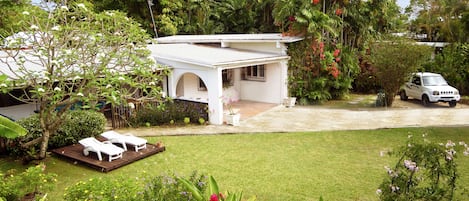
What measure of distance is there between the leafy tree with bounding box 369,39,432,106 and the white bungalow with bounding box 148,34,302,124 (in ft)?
14.5

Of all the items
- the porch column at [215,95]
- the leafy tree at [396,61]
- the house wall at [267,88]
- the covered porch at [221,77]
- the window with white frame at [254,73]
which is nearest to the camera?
the porch column at [215,95]

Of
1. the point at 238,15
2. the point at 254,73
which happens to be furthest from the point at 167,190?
the point at 238,15

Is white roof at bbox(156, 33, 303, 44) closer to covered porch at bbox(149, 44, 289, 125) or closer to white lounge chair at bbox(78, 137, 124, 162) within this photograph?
covered porch at bbox(149, 44, 289, 125)

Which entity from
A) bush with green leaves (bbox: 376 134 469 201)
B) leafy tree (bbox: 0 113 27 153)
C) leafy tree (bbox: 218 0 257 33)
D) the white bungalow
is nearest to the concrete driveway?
the white bungalow

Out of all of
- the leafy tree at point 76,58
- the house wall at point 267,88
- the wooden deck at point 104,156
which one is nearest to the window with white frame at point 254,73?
the house wall at point 267,88

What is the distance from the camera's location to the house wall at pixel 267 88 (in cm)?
1956

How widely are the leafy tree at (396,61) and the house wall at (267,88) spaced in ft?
16.6

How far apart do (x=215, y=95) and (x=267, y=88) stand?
18.6 ft

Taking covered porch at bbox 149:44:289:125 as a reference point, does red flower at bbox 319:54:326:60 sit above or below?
above

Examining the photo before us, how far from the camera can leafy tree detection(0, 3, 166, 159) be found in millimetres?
8805


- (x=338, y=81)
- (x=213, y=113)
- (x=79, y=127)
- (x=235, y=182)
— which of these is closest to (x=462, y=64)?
(x=338, y=81)

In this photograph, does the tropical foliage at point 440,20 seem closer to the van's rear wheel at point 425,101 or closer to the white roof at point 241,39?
the van's rear wheel at point 425,101

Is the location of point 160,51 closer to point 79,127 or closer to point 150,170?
point 79,127

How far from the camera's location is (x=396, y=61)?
1780 centimetres
